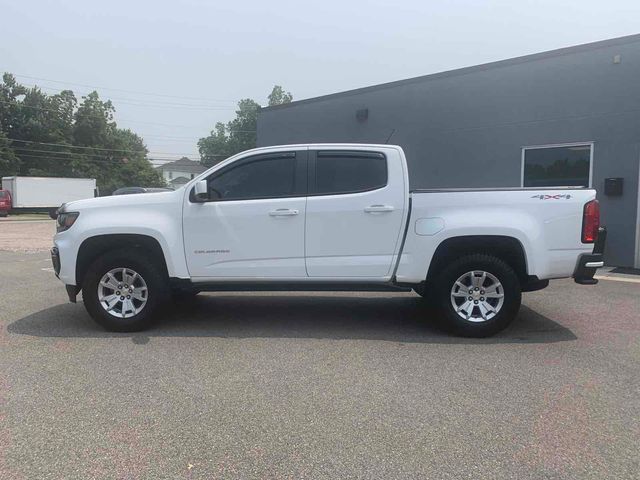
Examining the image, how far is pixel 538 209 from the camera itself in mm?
5254

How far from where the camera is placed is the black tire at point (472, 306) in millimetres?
5320

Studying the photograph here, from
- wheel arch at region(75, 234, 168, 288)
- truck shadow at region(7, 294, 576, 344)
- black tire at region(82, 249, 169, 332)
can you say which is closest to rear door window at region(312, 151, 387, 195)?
truck shadow at region(7, 294, 576, 344)

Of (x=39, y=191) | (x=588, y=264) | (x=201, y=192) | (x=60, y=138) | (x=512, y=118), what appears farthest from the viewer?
(x=60, y=138)

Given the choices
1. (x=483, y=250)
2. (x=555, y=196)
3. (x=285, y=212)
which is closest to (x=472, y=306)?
(x=483, y=250)

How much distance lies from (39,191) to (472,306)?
38.2 metres

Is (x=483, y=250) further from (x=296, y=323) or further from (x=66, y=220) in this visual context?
(x=66, y=220)

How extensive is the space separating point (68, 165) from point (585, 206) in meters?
58.1

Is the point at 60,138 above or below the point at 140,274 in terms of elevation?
above

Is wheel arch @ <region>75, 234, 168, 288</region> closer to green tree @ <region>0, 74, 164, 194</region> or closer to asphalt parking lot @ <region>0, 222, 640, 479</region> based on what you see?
asphalt parking lot @ <region>0, 222, 640, 479</region>

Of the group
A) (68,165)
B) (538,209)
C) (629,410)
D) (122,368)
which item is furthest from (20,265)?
(68,165)

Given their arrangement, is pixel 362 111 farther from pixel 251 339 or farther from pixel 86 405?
pixel 86 405

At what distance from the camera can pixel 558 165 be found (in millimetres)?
11242

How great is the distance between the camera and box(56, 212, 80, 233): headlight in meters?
5.61

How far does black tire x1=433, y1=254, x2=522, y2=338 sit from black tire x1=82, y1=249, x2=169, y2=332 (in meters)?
2.99
